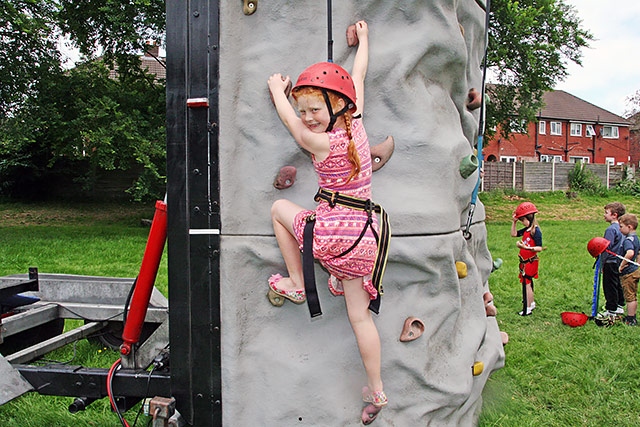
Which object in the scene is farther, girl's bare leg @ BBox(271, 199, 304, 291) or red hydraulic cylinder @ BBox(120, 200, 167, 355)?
red hydraulic cylinder @ BBox(120, 200, 167, 355)

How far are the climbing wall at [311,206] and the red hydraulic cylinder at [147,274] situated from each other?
379mm

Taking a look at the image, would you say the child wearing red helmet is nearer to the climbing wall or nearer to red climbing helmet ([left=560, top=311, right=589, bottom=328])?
the climbing wall

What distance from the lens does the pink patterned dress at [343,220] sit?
236cm

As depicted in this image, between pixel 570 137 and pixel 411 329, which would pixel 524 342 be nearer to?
pixel 411 329

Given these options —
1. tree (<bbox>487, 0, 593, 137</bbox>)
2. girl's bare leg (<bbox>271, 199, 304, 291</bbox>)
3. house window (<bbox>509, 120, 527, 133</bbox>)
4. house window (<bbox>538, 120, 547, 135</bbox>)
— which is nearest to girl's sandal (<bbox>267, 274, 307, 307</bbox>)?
girl's bare leg (<bbox>271, 199, 304, 291</bbox>)

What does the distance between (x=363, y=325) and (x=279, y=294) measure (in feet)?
1.37

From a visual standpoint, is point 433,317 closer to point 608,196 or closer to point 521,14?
point 521,14

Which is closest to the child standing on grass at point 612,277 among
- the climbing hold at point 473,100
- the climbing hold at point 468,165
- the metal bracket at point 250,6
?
the climbing hold at point 473,100

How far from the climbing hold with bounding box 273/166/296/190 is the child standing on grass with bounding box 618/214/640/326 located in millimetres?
5722

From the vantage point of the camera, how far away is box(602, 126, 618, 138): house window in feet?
144

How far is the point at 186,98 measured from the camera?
104 inches

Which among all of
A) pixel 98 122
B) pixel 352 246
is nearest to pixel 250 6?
pixel 352 246

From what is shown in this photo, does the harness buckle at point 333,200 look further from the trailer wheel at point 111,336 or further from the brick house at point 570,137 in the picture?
the brick house at point 570,137

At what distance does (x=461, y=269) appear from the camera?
2.99 m
